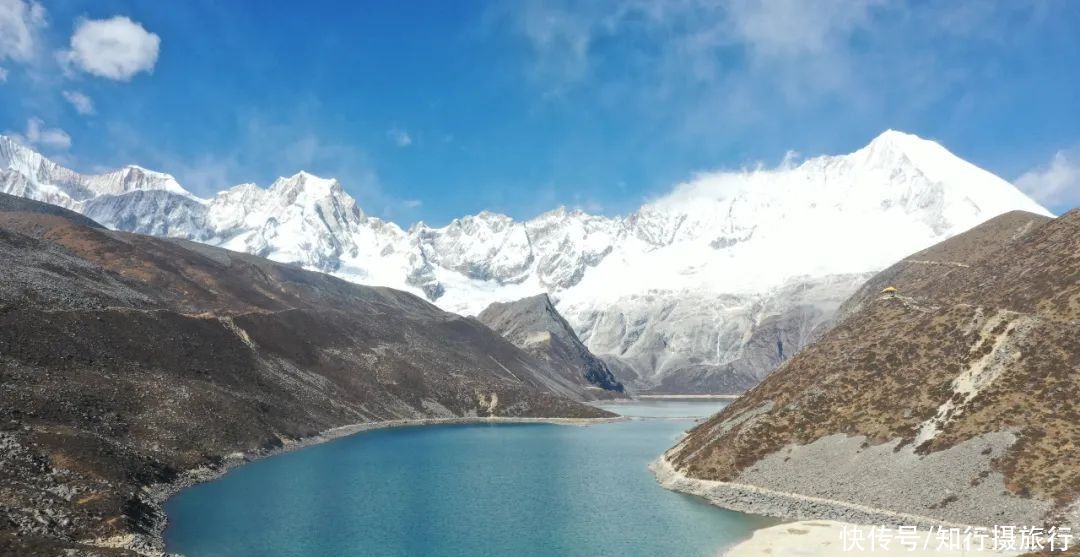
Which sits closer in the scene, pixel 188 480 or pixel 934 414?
pixel 934 414

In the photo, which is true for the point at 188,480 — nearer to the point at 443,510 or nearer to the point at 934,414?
the point at 443,510

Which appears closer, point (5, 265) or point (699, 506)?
point (699, 506)

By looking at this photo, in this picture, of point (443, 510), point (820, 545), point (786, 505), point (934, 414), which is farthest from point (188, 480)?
point (934, 414)

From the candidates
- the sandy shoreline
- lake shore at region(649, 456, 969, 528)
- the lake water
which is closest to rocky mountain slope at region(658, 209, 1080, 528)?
lake shore at region(649, 456, 969, 528)

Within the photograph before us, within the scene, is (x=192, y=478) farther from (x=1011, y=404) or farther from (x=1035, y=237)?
(x=1035, y=237)

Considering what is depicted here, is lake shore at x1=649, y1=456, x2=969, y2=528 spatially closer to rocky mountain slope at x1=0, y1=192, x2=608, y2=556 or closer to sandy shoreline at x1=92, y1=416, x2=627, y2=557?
sandy shoreline at x1=92, y1=416, x2=627, y2=557

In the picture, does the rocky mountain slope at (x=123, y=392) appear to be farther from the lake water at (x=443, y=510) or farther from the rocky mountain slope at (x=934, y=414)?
the rocky mountain slope at (x=934, y=414)

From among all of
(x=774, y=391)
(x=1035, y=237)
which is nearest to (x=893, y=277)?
(x=1035, y=237)
